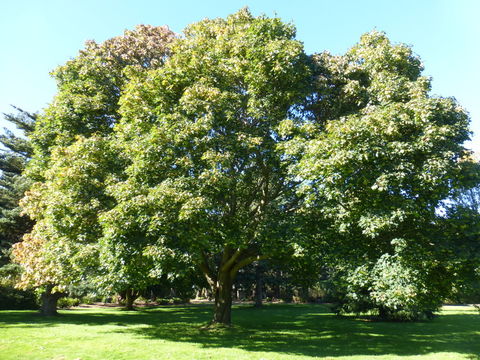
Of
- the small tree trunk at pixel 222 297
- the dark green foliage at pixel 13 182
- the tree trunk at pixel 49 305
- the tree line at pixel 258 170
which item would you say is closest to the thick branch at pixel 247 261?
the tree line at pixel 258 170

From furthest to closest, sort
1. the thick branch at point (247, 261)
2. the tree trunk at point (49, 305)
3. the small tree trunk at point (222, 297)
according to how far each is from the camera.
Result: the tree trunk at point (49, 305)
the small tree trunk at point (222, 297)
the thick branch at point (247, 261)

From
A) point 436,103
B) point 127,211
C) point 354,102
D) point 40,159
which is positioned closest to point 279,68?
point 354,102

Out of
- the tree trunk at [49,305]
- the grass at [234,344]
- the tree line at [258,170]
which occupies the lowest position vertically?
the grass at [234,344]

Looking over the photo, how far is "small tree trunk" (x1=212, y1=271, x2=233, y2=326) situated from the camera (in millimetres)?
19562

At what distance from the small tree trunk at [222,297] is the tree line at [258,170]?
67 millimetres

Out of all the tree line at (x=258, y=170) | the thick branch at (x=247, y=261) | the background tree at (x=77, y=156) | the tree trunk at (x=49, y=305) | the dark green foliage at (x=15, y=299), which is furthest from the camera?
the dark green foliage at (x=15, y=299)

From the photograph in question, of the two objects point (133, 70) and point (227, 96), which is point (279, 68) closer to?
point (227, 96)

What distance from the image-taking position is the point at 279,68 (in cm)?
1516

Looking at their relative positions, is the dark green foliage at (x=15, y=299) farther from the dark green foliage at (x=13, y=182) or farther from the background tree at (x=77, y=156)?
the background tree at (x=77, y=156)

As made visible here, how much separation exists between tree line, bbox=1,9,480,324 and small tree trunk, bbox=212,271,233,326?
0.07 m

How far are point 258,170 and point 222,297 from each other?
795cm

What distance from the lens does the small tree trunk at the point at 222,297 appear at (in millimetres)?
19562

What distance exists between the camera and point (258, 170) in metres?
17.5

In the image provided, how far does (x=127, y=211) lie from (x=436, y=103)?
41.7ft
